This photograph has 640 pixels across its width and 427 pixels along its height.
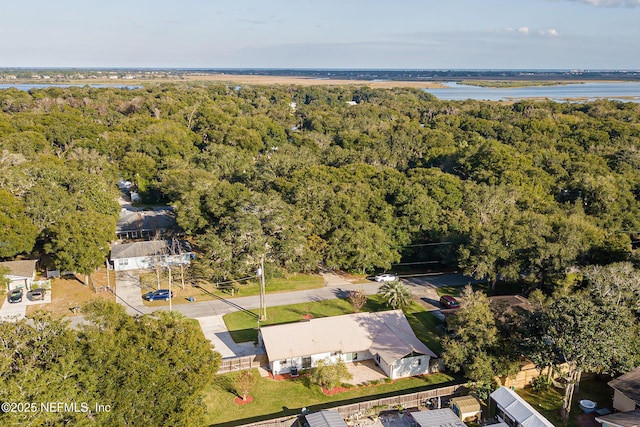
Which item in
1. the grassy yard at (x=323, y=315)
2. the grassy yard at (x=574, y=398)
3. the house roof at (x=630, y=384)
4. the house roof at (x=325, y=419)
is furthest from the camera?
the grassy yard at (x=323, y=315)

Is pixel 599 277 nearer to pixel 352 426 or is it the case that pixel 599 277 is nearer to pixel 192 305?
pixel 352 426

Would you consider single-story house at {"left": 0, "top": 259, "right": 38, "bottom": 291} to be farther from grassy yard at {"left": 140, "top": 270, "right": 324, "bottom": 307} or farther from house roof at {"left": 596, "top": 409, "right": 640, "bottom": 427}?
house roof at {"left": 596, "top": 409, "right": 640, "bottom": 427}

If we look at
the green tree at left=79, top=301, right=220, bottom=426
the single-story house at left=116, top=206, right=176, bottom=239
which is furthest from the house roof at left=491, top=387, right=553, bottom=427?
the single-story house at left=116, top=206, right=176, bottom=239

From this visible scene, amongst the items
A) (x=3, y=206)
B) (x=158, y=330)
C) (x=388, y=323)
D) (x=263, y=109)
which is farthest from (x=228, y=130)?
(x=158, y=330)

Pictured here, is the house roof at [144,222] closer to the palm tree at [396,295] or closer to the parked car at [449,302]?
the palm tree at [396,295]

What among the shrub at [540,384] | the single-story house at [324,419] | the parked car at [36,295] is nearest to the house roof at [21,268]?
the parked car at [36,295]

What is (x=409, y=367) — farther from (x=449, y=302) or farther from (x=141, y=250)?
(x=141, y=250)
